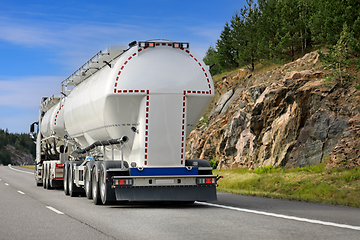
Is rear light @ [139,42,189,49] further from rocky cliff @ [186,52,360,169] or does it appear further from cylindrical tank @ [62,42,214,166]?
rocky cliff @ [186,52,360,169]

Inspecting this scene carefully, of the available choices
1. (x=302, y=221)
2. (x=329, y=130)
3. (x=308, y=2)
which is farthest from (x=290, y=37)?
(x=302, y=221)

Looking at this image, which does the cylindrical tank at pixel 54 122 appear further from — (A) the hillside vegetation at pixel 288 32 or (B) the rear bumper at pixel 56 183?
(A) the hillside vegetation at pixel 288 32

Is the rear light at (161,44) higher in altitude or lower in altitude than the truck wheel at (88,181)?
higher

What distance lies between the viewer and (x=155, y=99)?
13.4 meters

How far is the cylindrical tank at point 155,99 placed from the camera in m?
13.4

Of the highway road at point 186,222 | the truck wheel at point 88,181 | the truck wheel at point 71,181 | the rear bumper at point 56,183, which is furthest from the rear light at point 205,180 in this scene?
the rear bumper at point 56,183

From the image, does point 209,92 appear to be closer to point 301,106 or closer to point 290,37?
point 301,106

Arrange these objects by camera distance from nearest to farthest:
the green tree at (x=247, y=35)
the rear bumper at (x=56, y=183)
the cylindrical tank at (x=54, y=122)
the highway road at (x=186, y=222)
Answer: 1. the highway road at (x=186, y=222)
2. the cylindrical tank at (x=54, y=122)
3. the rear bumper at (x=56, y=183)
4. the green tree at (x=247, y=35)

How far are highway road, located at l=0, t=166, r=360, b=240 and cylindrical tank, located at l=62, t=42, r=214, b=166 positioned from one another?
1679 millimetres

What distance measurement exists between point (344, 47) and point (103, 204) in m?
15.8

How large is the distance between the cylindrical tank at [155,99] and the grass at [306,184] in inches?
186

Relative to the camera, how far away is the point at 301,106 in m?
24.0

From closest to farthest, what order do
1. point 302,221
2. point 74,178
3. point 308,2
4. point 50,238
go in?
1. point 50,238
2. point 302,221
3. point 74,178
4. point 308,2

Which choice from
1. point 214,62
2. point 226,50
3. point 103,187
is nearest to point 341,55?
point 103,187
